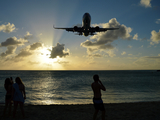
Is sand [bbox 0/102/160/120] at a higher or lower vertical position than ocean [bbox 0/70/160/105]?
higher

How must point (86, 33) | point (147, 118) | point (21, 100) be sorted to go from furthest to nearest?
point (86, 33)
point (147, 118)
point (21, 100)

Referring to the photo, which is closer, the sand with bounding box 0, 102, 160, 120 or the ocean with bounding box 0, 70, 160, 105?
the sand with bounding box 0, 102, 160, 120

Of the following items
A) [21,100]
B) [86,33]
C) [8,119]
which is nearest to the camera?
[21,100]

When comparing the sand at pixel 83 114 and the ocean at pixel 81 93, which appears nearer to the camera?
the sand at pixel 83 114

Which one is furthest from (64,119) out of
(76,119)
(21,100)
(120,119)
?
(120,119)

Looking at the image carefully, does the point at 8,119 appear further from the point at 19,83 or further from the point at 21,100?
the point at 19,83

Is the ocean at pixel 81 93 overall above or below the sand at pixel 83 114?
below

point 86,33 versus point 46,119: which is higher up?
point 86,33

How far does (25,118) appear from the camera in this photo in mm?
8203

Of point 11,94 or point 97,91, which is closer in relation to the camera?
point 97,91

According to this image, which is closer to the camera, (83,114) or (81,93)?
(83,114)

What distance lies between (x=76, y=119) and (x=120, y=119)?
2.88 m

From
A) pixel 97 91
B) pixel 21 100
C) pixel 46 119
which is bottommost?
pixel 46 119

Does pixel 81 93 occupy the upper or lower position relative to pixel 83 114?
lower
